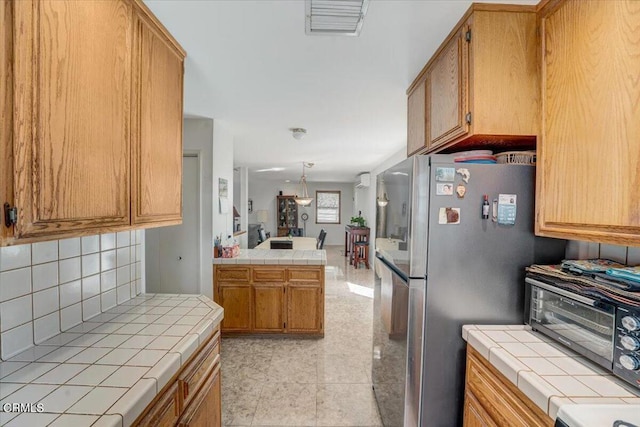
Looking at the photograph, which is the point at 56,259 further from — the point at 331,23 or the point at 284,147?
the point at 284,147

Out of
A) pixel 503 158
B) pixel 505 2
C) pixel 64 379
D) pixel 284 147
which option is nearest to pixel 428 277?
pixel 503 158

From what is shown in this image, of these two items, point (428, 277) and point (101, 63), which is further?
point (428, 277)

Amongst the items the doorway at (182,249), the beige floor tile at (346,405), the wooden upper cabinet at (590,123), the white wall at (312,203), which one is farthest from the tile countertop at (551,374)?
the white wall at (312,203)

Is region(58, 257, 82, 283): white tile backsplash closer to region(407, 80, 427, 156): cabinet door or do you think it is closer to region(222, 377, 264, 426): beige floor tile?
region(222, 377, 264, 426): beige floor tile

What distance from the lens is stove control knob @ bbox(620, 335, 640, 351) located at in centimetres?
88

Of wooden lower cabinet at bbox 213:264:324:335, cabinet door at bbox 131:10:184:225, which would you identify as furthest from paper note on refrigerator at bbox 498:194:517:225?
wooden lower cabinet at bbox 213:264:324:335

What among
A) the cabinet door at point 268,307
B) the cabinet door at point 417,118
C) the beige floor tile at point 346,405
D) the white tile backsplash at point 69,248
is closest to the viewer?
the white tile backsplash at point 69,248

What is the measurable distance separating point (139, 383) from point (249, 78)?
186 centimetres

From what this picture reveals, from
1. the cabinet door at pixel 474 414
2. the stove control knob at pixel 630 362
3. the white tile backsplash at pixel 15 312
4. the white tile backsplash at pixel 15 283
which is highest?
the white tile backsplash at pixel 15 283

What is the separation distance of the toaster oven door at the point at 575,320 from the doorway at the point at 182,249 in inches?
115

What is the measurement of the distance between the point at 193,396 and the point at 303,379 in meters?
1.45

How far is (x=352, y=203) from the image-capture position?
10.6 meters

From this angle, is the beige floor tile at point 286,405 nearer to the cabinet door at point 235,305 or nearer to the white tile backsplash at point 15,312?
the cabinet door at point 235,305

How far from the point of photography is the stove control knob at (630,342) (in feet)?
2.90
